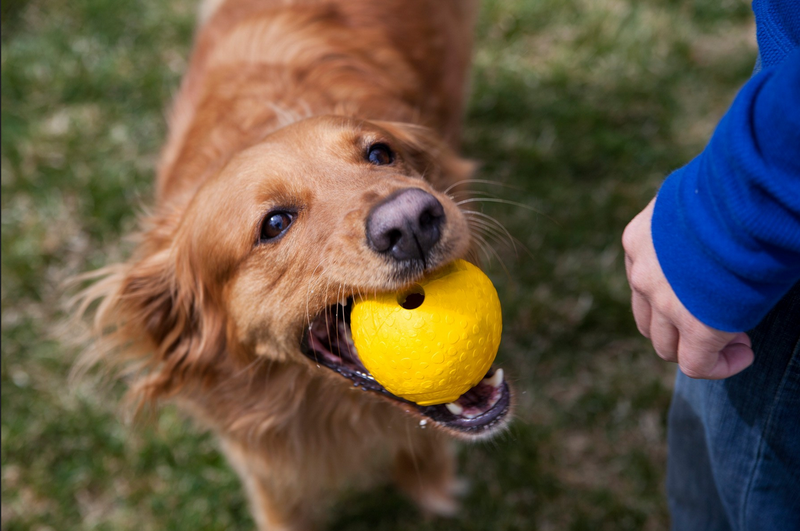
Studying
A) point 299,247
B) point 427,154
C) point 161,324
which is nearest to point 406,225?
point 299,247

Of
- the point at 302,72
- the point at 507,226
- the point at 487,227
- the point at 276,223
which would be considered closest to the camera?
the point at 276,223

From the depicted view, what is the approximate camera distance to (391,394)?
6.40ft

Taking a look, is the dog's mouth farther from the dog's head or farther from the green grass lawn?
the green grass lawn

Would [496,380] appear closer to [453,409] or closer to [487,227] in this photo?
[453,409]

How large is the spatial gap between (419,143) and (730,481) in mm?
1586

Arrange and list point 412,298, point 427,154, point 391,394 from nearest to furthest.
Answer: point 412,298
point 391,394
point 427,154

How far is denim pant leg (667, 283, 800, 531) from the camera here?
147 cm

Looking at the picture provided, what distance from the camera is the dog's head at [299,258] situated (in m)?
1.75

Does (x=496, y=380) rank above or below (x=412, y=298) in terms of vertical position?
below

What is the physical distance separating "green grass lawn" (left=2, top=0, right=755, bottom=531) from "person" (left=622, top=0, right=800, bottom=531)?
2.69 ft

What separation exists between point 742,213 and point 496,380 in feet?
3.40

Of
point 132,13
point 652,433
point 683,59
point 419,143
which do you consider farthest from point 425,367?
point 132,13

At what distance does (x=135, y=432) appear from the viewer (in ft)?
10.6

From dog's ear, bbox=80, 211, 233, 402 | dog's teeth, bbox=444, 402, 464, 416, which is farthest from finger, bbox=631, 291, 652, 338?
dog's ear, bbox=80, 211, 233, 402
